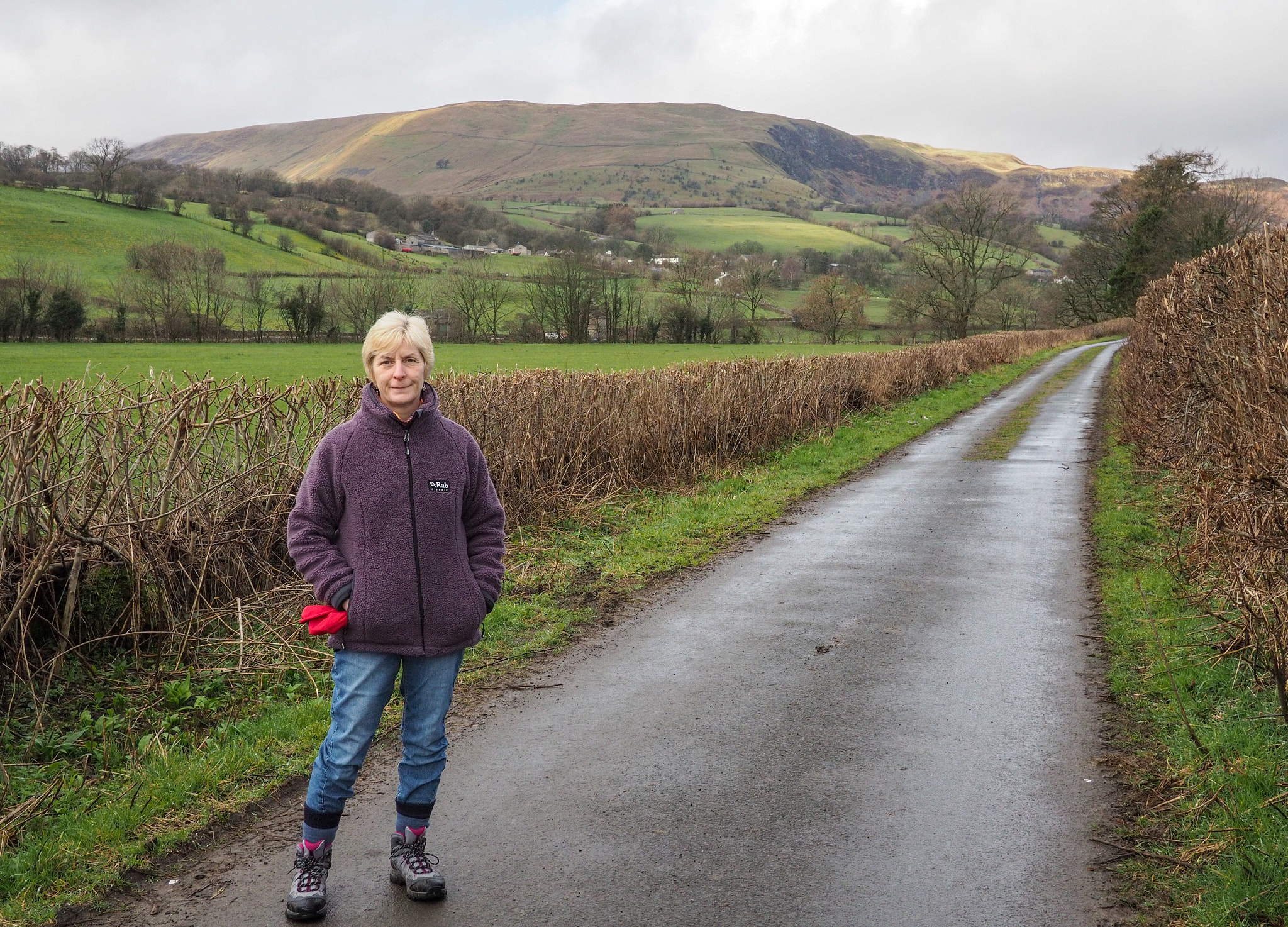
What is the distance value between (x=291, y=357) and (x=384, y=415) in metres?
49.8

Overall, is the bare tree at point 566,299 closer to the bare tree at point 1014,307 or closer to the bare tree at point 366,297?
the bare tree at point 366,297

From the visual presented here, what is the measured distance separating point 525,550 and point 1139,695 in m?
5.59

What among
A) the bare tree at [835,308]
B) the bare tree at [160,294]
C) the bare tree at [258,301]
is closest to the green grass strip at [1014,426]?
the bare tree at [835,308]

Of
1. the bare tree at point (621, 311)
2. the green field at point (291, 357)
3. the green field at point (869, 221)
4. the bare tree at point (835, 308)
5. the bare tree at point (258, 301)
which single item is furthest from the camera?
the green field at point (869, 221)

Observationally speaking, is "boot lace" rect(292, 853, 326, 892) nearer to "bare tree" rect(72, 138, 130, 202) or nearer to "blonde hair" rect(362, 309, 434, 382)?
"blonde hair" rect(362, 309, 434, 382)

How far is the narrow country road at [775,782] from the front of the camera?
3.43 metres

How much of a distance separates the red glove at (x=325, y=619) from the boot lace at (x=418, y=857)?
0.89 metres

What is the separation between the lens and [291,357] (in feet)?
163

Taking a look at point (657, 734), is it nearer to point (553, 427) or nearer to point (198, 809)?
point (198, 809)

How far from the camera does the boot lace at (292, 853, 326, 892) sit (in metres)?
3.32

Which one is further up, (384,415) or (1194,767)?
(384,415)

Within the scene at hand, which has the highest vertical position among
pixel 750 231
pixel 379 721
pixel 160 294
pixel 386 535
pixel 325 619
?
pixel 750 231

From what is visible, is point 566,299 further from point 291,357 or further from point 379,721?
point 379,721

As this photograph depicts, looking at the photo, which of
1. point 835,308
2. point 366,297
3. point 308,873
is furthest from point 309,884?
point 835,308
